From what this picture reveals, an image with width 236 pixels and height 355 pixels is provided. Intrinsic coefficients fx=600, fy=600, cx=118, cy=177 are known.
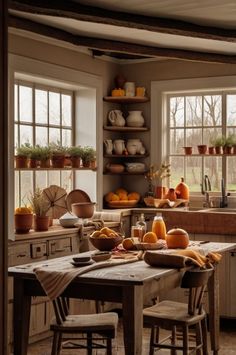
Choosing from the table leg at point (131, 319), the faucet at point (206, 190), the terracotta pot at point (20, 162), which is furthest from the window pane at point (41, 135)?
the table leg at point (131, 319)

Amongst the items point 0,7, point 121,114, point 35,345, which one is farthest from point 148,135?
point 0,7

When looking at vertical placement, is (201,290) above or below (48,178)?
below

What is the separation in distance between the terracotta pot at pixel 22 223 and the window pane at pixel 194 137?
2.46m

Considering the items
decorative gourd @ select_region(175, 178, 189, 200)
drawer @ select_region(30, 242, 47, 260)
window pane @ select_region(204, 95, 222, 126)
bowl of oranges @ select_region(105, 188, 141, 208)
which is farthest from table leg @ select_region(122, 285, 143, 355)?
window pane @ select_region(204, 95, 222, 126)

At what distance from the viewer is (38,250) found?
5.07 meters

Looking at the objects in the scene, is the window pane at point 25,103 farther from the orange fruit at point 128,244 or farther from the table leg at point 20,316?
the table leg at point 20,316

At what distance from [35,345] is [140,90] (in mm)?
3079

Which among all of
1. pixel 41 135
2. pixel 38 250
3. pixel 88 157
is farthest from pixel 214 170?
pixel 38 250

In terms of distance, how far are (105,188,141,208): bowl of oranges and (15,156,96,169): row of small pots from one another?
1.47ft

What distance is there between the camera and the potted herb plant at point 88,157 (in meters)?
6.25

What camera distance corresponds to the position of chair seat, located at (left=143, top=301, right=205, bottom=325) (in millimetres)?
3957

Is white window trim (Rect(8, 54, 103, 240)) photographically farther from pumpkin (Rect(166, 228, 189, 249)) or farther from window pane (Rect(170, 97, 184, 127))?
pumpkin (Rect(166, 228, 189, 249))

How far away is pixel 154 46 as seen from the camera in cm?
608

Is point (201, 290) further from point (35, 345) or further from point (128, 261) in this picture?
point (35, 345)
